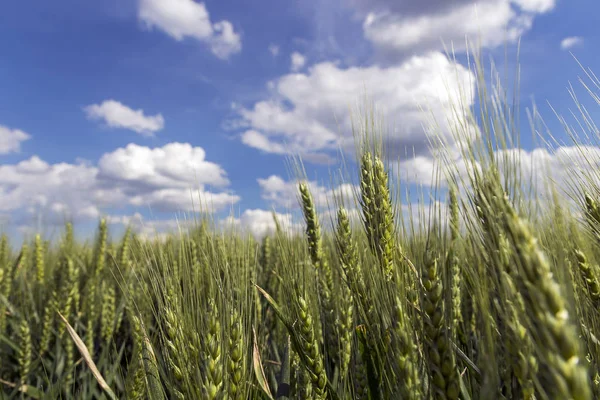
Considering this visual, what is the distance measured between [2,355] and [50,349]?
1.34ft

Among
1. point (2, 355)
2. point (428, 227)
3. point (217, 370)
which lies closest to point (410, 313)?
point (428, 227)

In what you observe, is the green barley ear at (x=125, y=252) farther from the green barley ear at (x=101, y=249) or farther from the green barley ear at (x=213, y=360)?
the green barley ear at (x=213, y=360)

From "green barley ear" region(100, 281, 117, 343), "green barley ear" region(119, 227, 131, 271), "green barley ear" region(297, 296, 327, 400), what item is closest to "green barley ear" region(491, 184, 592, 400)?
"green barley ear" region(297, 296, 327, 400)

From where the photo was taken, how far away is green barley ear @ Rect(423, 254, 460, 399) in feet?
3.83

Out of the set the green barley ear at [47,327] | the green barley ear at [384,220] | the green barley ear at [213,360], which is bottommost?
the green barley ear at [47,327]

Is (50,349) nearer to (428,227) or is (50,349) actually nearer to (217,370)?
(217,370)

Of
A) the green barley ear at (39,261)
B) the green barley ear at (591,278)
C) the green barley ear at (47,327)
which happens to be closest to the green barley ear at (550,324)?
the green barley ear at (591,278)

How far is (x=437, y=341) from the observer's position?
4.02 ft

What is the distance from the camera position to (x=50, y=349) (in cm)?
427

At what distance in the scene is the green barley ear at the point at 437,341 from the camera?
46.0 inches

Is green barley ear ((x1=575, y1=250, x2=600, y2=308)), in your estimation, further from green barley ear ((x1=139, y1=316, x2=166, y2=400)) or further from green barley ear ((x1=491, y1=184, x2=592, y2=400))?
green barley ear ((x1=139, y1=316, x2=166, y2=400))

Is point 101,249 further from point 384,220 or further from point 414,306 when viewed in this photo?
point 414,306

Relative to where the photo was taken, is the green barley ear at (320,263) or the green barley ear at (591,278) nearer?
the green barley ear at (591,278)

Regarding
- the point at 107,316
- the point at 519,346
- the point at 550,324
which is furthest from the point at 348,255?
the point at 107,316
